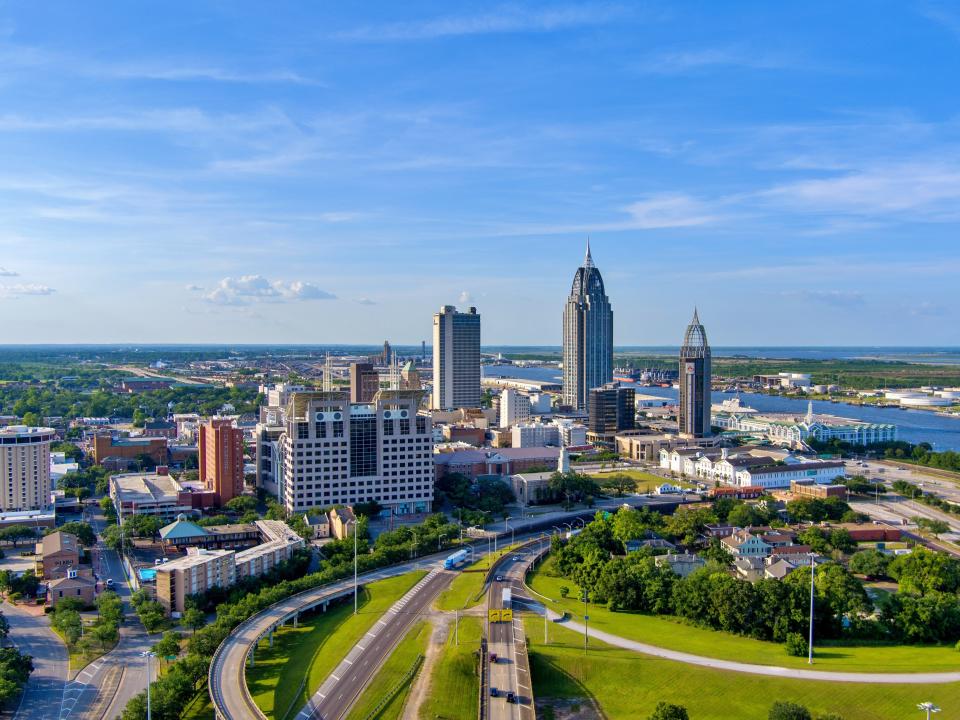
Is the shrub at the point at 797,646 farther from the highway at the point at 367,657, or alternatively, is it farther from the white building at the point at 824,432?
the white building at the point at 824,432

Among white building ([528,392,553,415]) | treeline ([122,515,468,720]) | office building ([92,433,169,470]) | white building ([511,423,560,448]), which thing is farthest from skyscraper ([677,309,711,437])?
office building ([92,433,169,470])

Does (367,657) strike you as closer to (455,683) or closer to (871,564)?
(455,683)

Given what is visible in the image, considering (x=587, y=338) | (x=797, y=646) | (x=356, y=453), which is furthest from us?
(x=587, y=338)

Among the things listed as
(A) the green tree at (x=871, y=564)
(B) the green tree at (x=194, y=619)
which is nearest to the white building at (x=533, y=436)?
(A) the green tree at (x=871, y=564)

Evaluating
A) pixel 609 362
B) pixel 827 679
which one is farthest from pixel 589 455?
pixel 827 679

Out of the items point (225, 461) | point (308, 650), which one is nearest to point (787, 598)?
point (308, 650)

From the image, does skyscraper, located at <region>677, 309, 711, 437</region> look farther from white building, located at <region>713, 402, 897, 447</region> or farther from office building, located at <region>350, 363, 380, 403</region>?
office building, located at <region>350, 363, 380, 403</region>
